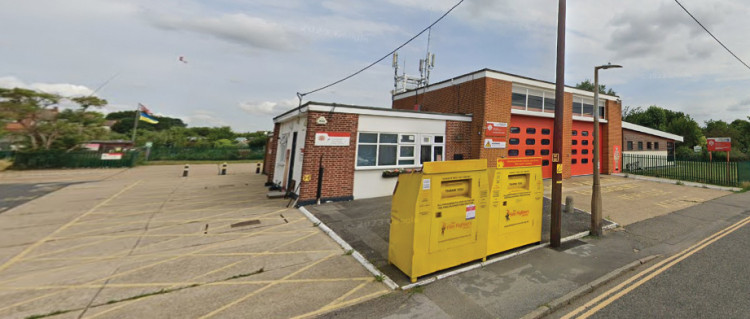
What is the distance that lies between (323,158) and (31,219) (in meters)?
8.24

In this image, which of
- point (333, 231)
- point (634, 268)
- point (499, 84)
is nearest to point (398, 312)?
point (333, 231)

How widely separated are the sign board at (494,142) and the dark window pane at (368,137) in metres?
5.47

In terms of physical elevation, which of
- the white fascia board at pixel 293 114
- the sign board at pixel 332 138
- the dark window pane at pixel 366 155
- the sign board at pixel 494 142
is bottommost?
the dark window pane at pixel 366 155

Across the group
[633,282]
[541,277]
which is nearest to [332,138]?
[541,277]

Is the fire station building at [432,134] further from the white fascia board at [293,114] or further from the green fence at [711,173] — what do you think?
the green fence at [711,173]

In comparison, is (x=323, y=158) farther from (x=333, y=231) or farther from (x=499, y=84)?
(x=499, y=84)

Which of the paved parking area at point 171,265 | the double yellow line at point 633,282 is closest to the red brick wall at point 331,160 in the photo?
the paved parking area at point 171,265

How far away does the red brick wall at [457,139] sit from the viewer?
11.6m

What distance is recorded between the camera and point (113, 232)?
6230 millimetres

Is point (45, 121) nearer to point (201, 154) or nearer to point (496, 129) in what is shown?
point (201, 154)

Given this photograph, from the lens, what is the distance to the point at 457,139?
38.8ft

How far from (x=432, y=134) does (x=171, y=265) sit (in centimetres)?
948

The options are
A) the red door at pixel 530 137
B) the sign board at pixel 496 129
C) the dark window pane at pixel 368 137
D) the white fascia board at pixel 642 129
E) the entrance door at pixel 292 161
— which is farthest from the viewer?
the white fascia board at pixel 642 129

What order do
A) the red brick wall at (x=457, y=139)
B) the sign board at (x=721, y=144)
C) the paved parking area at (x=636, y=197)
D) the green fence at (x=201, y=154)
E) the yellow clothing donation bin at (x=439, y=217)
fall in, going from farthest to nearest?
the green fence at (x=201, y=154) < the sign board at (x=721, y=144) < the red brick wall at (x=457, y=139) < the paved parking area at (x=636, y=197) < the yellow clothing donation bin at (x=439, y=217)
